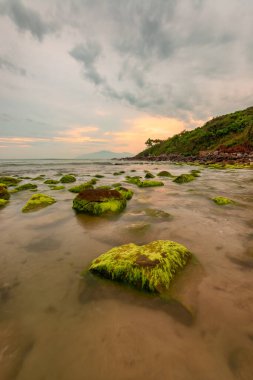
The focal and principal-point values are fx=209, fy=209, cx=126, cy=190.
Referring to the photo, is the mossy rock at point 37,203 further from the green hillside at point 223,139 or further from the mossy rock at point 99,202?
the green hillside at point 223,139

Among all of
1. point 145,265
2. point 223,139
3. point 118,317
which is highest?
point 223,139

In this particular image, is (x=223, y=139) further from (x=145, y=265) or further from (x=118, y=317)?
(x=118, y=317)

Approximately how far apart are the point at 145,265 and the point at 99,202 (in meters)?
4.23

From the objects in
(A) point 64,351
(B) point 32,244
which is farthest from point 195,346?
(B) point 32,244

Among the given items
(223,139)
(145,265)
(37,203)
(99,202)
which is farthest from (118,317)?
(223,139)

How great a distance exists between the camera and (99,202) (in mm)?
7160

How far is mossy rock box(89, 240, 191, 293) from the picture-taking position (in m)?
3.01

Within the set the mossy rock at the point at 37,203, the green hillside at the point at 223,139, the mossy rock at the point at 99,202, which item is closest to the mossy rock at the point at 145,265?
the mossy rock at the point at 99,202

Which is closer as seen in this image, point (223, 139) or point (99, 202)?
point (99, 202)

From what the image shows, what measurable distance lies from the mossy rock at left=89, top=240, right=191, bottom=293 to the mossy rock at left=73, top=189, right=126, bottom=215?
3.33 m

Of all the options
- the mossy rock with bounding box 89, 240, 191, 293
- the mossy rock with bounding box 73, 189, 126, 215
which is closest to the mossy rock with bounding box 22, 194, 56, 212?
the mossy rock with bounding box 73, 189, 126, 215

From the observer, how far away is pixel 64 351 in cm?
208

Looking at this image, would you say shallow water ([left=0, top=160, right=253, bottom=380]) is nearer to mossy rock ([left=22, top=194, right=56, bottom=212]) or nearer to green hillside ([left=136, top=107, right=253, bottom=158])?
mossy rock ([left=22, top=194, right=56, bottom=212])

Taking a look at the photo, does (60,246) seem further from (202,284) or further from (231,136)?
(231,136)
